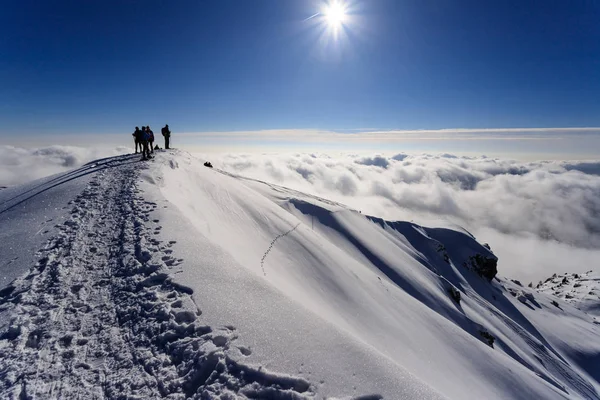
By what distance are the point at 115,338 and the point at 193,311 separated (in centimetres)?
163

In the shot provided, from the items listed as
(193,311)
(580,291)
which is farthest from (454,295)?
(580,291)

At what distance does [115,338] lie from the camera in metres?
5.82

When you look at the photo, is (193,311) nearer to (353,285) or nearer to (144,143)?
(353,285)

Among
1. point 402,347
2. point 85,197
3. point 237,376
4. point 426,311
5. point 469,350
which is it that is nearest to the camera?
point 237,376

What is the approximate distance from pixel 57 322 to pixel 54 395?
7.03ft

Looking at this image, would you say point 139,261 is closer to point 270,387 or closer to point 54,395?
point 54,395

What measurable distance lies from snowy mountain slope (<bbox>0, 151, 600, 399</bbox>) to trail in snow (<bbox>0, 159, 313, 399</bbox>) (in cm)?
3

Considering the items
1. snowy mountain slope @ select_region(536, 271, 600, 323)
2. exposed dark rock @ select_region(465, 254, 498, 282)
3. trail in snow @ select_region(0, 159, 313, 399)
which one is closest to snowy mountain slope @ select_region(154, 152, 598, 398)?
trail in snow @ select_region(0, 159, 313, 399)

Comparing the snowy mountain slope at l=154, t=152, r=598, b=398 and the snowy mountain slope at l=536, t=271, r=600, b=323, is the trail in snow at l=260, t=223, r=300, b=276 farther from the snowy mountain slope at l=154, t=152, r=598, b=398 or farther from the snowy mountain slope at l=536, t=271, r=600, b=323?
the snowy mountain slope at l=536, t=271, r=600, b=323

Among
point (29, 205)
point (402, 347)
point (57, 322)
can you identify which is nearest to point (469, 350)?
point (402, 347)

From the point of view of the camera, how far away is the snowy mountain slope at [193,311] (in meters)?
5.08

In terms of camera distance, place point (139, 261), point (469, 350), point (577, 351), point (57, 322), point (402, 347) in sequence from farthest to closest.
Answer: point (577, 351), point (469, 350), point (402, 347), point (139, 261), point (57, 322)

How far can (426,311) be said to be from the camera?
21.3m

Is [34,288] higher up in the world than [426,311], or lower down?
higher up
